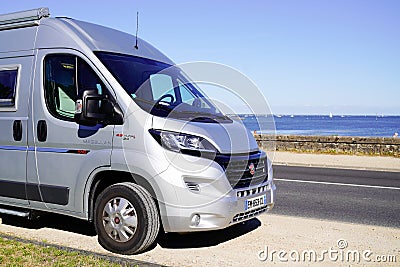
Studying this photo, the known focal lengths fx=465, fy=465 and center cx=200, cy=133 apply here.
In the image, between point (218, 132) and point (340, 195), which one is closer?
point (218, 132)

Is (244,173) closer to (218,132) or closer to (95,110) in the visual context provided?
(218,132)

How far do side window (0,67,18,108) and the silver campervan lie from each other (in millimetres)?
15

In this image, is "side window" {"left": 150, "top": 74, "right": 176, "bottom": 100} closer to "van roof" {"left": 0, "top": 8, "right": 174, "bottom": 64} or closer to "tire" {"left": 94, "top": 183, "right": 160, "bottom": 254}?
"van roof" {"left": 0, "top": 8, "right": 174, "bottom": 64}

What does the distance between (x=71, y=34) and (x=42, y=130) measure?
1.24 meters

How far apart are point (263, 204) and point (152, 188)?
1478 millimetres

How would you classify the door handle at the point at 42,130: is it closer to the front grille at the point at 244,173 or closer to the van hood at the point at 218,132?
the van hood at the point at 218,132

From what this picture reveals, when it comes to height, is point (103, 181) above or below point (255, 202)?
above

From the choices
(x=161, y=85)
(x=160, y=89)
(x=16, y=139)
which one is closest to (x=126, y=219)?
(x=160, y=89)

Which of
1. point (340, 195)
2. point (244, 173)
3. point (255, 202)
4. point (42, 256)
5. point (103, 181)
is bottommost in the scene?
point (340, 195)

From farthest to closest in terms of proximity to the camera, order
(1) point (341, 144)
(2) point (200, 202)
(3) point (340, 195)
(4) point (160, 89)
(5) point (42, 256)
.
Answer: (1) point (341, 144) → (3) point (340, 195) → (4) point (160, 89) → (2) point (200, 202) → (5) point (42, 256)

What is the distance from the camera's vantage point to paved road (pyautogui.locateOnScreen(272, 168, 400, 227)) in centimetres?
Answer: 772

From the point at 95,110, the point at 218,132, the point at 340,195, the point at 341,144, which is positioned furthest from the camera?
the point at 341,144

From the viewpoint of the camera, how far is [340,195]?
31.8 ft

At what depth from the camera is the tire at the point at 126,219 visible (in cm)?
505
